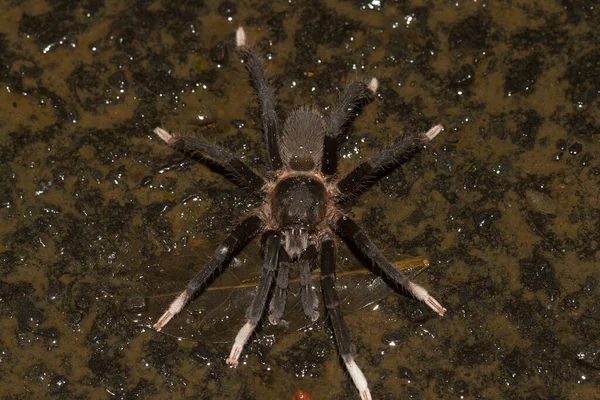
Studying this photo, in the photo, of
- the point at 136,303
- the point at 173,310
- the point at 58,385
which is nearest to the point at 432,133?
the point at 173,310

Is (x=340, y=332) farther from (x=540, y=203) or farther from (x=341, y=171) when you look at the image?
(x=540, y=203)

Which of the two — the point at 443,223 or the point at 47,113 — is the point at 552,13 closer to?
the point at 443,223

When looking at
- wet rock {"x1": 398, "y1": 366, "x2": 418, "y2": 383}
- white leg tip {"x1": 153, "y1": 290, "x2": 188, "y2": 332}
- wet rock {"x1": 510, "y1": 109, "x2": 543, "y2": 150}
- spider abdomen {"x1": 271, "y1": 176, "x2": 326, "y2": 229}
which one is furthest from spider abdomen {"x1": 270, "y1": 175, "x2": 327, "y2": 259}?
wet rock {"x1": 510, "y1": 109, "x2": 543, "y2": 150}

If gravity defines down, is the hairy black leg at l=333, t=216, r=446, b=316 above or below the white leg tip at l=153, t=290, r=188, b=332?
above

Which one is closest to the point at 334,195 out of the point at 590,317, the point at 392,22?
the point at 392,22

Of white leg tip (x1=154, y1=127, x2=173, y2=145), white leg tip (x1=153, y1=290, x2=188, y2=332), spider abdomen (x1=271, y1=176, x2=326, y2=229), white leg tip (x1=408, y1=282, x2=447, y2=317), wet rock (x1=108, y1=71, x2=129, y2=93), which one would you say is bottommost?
white leg tip (x1=153, y1=290, x2=188, y2=332)

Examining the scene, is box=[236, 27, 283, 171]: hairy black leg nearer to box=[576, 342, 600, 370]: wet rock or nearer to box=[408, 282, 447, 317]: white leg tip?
box=[408, 282, 447, 317]: white leg tip
